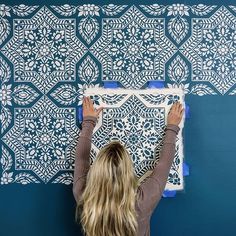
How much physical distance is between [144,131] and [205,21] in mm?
553

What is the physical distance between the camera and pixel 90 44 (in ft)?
5.35

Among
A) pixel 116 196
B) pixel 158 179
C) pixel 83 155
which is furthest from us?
pixel 83 155

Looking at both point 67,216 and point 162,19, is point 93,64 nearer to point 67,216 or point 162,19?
point 162,19

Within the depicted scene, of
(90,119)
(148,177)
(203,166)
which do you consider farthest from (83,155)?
(203,166)

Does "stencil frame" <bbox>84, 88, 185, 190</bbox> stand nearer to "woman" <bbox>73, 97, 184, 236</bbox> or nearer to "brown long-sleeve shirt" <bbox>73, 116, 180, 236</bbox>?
"brown long-sleeve shirt" <bbox>73, 116, 180, 236</bbox>

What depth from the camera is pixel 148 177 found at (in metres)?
1.42

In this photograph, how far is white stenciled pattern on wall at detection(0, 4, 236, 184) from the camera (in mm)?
1613

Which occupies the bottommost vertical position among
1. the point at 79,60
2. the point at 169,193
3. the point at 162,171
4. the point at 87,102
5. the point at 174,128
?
the point at 169,193

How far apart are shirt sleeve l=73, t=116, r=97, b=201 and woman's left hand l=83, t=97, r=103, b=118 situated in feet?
0.07

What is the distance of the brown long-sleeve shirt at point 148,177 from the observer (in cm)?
133

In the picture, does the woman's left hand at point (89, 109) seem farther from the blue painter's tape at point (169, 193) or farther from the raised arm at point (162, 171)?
the blue painter's tape at point (169, 193)

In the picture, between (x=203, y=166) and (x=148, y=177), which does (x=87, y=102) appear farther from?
(x=203, y=166)

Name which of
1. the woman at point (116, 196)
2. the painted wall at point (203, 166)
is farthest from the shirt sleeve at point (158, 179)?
the painted wall at point (203, 166)

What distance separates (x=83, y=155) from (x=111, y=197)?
0.94ft
